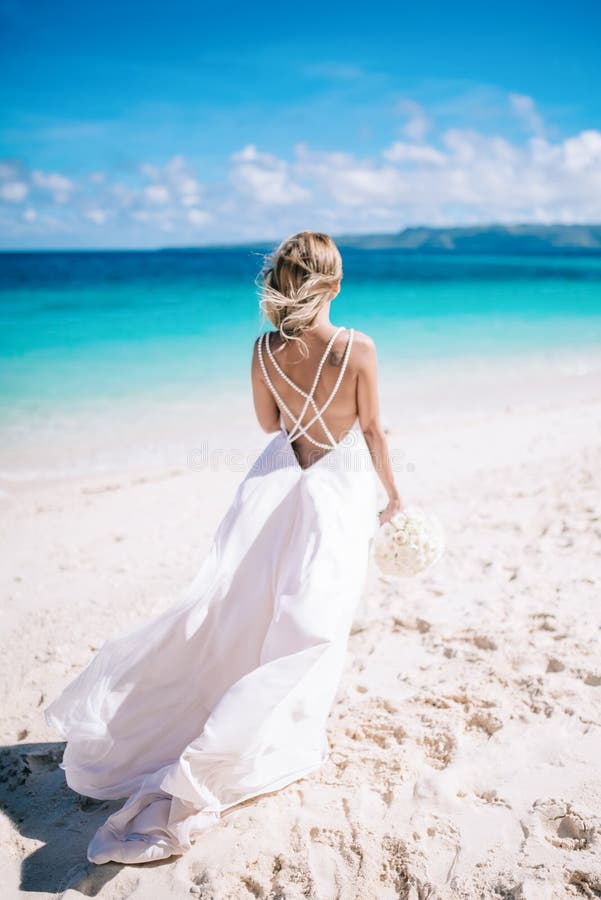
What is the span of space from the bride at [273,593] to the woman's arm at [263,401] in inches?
0.5

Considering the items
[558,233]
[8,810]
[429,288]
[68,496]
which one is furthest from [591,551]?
[558,233]

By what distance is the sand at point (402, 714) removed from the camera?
2500mm

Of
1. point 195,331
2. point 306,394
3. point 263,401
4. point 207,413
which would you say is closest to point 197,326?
point 195,331

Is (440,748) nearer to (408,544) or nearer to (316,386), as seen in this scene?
(408,544)

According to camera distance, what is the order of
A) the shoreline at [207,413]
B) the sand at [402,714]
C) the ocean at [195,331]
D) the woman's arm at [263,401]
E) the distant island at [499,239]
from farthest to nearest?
the distant island at [499,239] < the ocean at [195,331] < the shoreline at [207,413] < the woman's arm at [263,401] < the sand at [402,714]

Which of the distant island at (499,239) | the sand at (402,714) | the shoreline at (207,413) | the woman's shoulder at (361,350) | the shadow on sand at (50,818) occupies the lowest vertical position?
the shadow on sand at (50,818)

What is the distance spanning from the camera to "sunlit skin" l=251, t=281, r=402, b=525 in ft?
9.89

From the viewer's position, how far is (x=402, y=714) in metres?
3.43

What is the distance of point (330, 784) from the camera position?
3.00 meters

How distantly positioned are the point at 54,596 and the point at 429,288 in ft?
101

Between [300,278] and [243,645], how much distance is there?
1.64 m

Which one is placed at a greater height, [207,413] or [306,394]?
[306,394]

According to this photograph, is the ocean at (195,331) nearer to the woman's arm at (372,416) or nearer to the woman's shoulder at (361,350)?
the woman's arm at (372,416)

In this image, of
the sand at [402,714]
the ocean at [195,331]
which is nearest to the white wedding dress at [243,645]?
the sand at [402,714]
